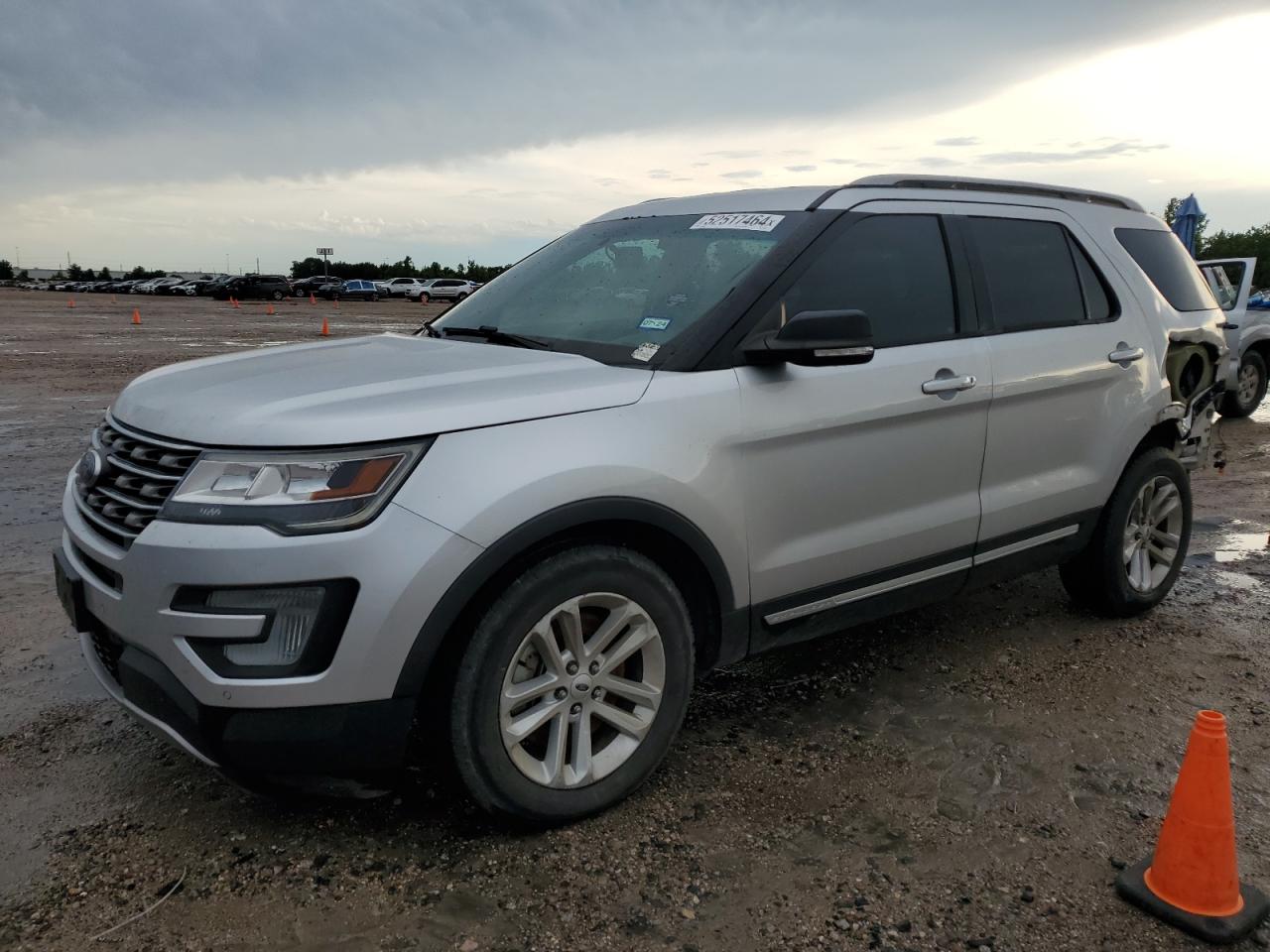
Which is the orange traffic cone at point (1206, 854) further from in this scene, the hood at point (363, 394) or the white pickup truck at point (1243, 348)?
the white pickup truck at point (1243, 348)

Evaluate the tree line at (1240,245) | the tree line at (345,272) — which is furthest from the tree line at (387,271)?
the tree line at (1240,245)

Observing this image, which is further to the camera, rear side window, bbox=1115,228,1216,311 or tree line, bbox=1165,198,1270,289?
tree line, bbox=1165,198,1270,289

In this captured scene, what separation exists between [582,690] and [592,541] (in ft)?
1.39

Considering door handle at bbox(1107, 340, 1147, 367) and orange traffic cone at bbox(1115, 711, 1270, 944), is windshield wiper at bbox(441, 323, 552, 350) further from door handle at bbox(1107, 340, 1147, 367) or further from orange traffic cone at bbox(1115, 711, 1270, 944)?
door handle at bbox(1107, 340, 1147, 367)

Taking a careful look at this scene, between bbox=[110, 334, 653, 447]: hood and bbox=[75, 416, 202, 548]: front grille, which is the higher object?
bbox=[110, 334, 653, 447]: hood

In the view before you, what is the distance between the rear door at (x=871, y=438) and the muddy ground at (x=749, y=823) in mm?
516

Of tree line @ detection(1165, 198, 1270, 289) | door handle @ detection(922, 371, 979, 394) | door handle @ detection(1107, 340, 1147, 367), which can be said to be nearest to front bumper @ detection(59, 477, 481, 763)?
door handle @ detection(922, 371, 979, 394)

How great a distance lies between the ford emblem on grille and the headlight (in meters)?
0.52

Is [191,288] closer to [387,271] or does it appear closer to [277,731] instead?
[387,271]

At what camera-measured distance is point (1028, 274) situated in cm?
435

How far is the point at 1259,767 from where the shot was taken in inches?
138

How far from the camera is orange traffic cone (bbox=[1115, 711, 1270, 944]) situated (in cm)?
262

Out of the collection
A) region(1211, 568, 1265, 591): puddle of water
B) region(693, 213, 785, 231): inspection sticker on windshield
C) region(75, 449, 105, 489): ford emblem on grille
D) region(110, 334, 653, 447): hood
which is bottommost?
region(1211, 568, 1265, 591): puddle of water

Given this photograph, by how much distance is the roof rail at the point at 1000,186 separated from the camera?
3.95 metres
